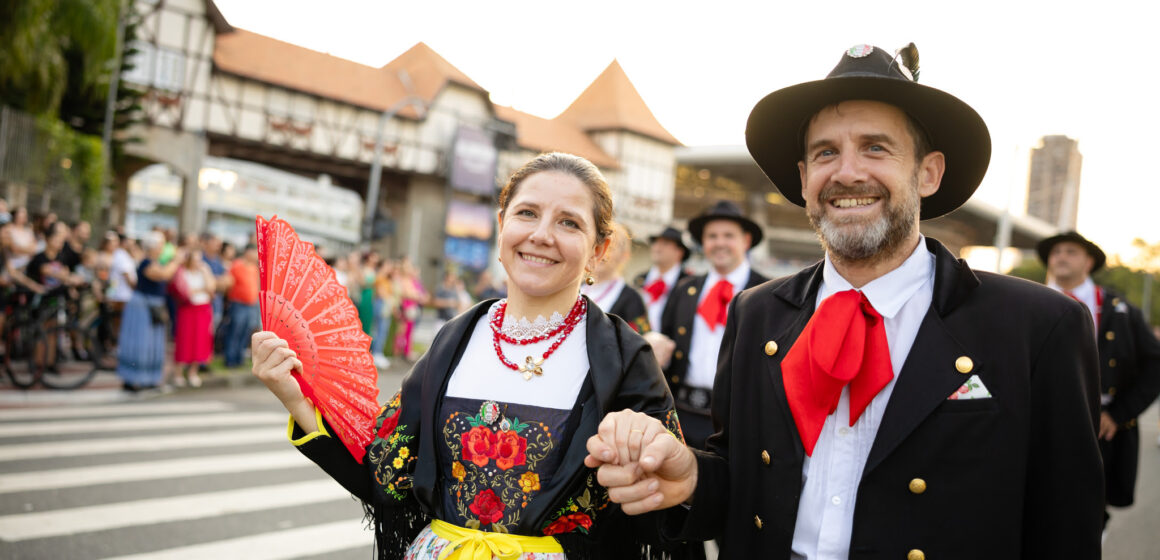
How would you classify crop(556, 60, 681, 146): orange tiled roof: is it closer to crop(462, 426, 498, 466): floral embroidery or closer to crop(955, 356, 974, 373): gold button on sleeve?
crop(462, 426, 498, 466): floral embroidery

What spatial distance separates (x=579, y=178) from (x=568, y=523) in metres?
0.97

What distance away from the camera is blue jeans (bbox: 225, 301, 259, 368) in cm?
1141

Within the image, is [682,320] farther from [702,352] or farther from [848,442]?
[848,442]

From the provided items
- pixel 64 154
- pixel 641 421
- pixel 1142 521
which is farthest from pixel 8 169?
pixel 1142 521

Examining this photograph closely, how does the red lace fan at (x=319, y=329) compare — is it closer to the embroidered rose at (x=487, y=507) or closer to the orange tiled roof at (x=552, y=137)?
the embroidered rose at (x=487, y=507)

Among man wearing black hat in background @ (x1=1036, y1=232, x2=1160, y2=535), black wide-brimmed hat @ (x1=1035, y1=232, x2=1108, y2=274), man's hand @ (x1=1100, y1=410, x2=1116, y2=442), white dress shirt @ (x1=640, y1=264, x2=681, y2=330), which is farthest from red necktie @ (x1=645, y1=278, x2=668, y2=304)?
man's hand @ (x1=1100, y1=410, x2=1116, y2=442)

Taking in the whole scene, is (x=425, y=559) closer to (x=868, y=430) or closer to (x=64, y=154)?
(x=868, y=430)

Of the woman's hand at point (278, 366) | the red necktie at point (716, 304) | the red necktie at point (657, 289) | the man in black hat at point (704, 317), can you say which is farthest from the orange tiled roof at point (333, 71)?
the woman's hand at point (278, 366)

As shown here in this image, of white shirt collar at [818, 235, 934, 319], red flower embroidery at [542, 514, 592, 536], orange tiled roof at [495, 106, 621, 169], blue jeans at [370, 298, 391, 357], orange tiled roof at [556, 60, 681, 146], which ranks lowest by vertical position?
blue jeans at [370, 298, 391, 357]

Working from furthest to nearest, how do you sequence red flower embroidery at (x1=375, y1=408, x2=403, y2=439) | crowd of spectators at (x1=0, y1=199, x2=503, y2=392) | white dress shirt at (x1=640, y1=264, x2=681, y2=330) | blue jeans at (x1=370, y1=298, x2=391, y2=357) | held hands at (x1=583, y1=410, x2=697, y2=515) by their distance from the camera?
blue jeans at (x1=370, y1=298, x2=391, y2=357) < crowd of spectators at (x1=0, y1=199, x2=503, y2=392) < white dress shirt at (x1=640, y1=264, x2=681, y2=330) < red flower embroidery at (x1=375, y1=408, x2=403, y2=439) < held hands at (x1=583, y1=410, x2=697, y2=515)

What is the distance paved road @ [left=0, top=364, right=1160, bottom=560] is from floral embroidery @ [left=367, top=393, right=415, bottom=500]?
2.85m

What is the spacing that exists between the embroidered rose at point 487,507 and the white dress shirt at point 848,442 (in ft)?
2.53

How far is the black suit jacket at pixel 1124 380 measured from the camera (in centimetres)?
514

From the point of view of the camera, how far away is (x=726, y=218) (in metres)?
5.75
